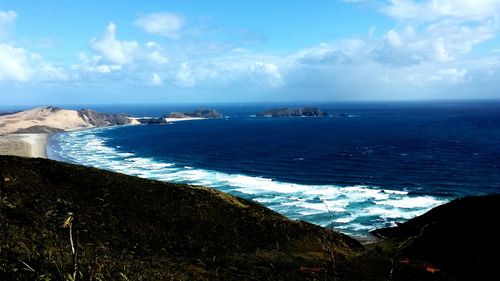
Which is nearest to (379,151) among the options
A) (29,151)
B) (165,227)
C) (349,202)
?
(349,202)

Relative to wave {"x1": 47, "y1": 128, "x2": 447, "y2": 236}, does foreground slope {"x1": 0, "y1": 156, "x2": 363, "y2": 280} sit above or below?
above

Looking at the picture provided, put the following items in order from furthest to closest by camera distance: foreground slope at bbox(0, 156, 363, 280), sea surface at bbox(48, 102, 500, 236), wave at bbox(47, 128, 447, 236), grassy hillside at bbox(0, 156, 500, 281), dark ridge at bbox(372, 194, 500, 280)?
sea surface at bbox(48, 102, 500, 236), wave at bbox(47, 128, 447, 236), dark ridge at bbox(372, 194, 500, 280), grassy hillside at bbox(0, 156, 500, 281), foreground slope at bbox(0, 156, 363, 280)

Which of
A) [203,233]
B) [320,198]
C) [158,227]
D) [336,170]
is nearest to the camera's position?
[158,227]

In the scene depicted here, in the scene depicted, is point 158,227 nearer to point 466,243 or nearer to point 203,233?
point 203,233

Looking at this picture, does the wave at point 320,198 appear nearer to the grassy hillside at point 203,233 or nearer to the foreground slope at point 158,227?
the grassy hillside at point 203,233

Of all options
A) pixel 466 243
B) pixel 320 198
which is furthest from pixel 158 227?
pixel 320 198

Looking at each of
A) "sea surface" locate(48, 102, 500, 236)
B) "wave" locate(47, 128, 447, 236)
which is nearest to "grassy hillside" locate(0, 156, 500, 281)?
"sea surface" locate(48, 102, 500, 236)

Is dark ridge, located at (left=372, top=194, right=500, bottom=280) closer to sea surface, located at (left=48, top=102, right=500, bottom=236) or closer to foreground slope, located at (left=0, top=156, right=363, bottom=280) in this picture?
foreground slope, located at (left=0, top=156, right=363, bottom=280)

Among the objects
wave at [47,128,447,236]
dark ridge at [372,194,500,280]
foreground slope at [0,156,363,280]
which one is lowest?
wave at [47,128,447,236]
